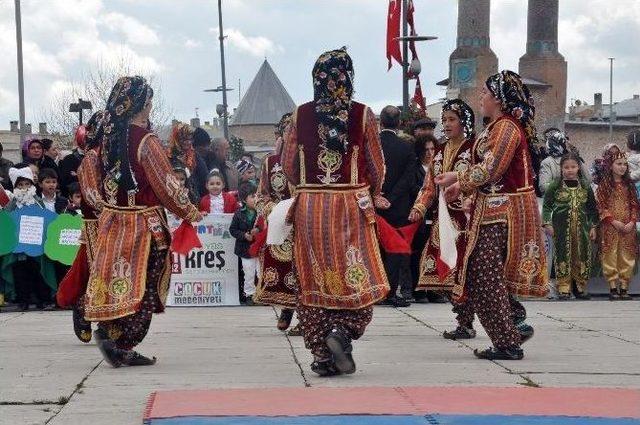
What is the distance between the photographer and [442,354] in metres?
9.40

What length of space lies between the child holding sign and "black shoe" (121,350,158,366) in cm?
593

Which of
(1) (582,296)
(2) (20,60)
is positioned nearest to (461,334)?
(1) (582,296)

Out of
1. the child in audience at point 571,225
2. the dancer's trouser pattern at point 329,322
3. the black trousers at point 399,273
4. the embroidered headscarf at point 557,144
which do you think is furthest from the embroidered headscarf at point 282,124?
the embroidered headscarf at point 557,144

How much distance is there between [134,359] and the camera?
28.8 ft

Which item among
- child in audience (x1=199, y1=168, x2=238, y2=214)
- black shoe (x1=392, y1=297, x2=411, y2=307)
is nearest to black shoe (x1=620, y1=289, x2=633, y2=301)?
black shoe (x1=392, y1=297, x2=411, y2=307)

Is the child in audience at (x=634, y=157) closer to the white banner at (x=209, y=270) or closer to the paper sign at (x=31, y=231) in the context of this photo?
the white banner at (x=209, y=270)

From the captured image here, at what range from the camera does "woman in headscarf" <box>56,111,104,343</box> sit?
896 cm

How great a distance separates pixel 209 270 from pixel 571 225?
3919 millimetres

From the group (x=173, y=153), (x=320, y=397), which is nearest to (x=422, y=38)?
(x=173, y=153)

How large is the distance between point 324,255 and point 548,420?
86.4 inches

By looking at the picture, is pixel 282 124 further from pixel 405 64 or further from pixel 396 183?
pixel 405 64

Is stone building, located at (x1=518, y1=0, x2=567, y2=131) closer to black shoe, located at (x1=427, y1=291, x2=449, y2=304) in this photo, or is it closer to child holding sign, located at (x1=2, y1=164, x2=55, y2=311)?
black shoe, located at (x1=427, y1=291, x2=449, y2=304)

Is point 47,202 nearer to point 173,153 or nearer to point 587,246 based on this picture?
point 173,153

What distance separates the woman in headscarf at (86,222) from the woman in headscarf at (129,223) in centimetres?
4
